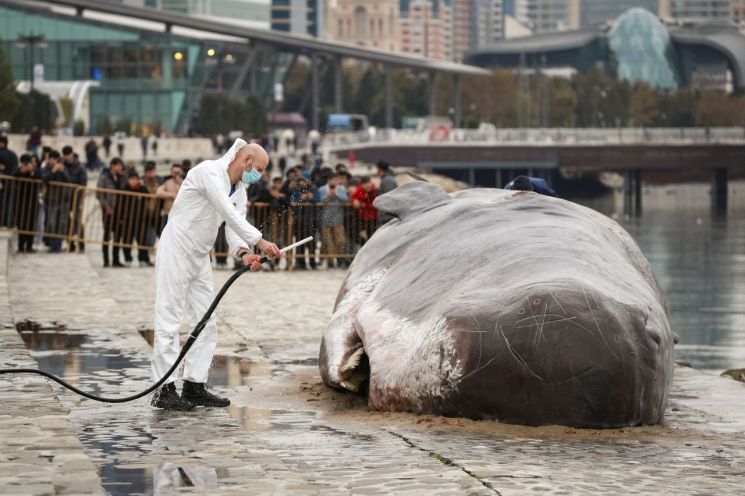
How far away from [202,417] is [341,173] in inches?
771

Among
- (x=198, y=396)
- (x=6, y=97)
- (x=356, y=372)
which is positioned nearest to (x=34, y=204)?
(x=356, y=372)

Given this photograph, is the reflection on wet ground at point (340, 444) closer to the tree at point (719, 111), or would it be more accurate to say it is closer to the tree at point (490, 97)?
the tree at point (490, 97)

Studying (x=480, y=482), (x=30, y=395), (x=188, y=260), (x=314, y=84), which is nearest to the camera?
(x=480, y=482)

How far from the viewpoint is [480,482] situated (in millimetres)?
9180

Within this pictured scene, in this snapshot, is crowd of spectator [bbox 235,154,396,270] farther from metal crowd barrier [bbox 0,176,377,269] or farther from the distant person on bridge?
the distant person on bridge

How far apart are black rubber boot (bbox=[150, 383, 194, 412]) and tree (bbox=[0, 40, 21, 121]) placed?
7282 centimetres

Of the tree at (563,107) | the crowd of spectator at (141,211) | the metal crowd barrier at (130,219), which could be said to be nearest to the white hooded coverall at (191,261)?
the crowd of spectator at (141,211)

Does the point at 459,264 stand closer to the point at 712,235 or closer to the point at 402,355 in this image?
the point at 402,355

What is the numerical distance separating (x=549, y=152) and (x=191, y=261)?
10836 centimetres

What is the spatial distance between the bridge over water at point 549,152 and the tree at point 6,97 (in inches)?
1259

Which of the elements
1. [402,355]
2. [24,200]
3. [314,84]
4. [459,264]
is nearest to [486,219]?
[459,264]

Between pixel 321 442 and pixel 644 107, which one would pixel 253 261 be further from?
pixel 644 107

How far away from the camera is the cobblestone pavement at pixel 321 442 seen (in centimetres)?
916

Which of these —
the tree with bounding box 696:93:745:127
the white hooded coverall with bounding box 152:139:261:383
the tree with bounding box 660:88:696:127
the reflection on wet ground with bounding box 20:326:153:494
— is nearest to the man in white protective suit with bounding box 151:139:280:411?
the white hooded coverall with bounding box 152:139:261:383
